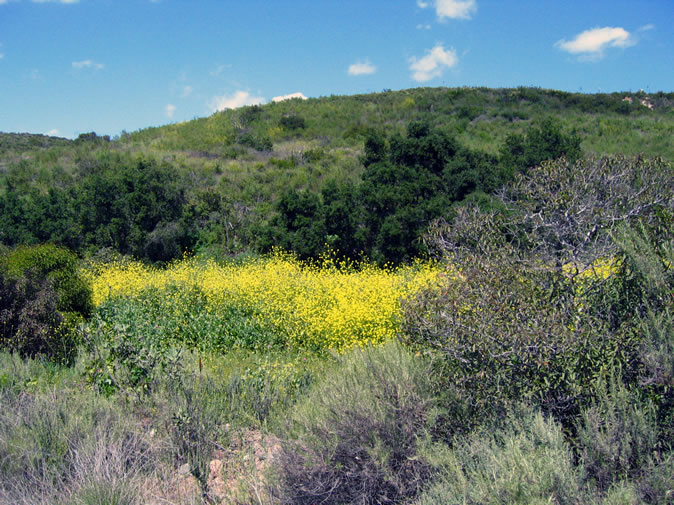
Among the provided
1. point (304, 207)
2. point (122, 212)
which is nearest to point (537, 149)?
point (304, 207)

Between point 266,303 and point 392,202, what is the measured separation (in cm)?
562

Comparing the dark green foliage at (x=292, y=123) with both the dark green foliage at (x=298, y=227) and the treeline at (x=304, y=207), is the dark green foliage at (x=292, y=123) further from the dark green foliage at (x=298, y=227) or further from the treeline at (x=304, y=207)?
the dark green foliage at (x=298, y=227)

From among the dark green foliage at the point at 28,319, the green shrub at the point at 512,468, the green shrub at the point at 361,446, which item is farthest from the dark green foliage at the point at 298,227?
the green shrub at the point at 512,468

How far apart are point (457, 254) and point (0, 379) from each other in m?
4.65

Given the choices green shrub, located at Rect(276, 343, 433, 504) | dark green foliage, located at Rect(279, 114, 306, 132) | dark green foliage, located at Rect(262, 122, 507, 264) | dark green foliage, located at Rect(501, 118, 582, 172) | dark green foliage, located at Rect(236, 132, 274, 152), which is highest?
dark green foliage, located at Rect(279, 114, 306, 132)

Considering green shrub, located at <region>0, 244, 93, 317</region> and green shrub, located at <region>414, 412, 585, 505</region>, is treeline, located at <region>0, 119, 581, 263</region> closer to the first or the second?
green shrub, located at <region>0, 244, 93, 317</region>

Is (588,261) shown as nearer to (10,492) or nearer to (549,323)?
(549,323)

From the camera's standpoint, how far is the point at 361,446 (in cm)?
334

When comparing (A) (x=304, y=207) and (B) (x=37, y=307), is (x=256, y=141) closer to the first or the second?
(A) (x=304, y=207)

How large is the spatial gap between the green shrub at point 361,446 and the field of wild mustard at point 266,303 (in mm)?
2601

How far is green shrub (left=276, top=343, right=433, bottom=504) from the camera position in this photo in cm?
327

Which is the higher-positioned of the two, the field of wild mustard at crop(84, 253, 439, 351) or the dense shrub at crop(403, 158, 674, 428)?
the dense shrub at crop(403, 158, 674, 428)

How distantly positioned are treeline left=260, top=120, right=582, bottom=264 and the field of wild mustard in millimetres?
1352

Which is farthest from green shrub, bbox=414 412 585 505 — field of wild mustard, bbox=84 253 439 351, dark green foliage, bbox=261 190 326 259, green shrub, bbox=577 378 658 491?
dark green foliage, bbox=261 190 326 259
